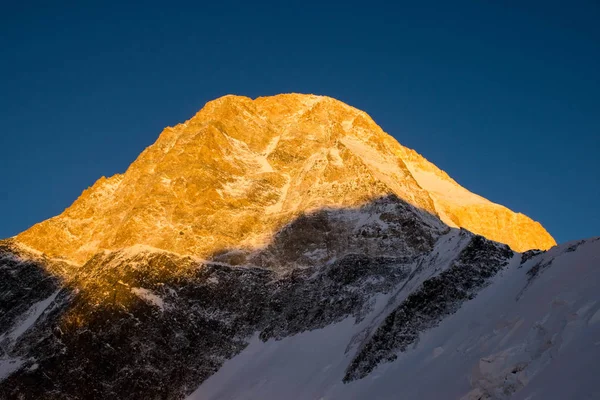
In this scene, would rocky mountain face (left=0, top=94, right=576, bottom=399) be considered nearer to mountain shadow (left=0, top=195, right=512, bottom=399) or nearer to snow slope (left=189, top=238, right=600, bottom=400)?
mountain shadow (left=0, top=195, right=512, bottom=399)

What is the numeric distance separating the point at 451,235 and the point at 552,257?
18.4 metres

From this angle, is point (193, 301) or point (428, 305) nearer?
point (428, 305)

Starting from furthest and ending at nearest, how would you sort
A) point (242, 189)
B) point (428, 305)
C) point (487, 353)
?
point (242, 189) → point (428, 305) → point (487, 353)

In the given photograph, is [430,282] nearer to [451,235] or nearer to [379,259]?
[451,235]

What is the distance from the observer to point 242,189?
91188 millimetres

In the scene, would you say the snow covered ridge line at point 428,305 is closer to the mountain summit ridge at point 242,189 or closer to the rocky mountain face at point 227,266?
the rocky mountain face at point 227,266

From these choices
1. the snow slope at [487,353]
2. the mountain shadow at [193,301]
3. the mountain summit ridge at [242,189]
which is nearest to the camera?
the snow slope at [487,353]

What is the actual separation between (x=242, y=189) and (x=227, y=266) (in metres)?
18.8

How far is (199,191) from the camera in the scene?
3452 inches

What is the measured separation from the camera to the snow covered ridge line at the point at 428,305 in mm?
46312

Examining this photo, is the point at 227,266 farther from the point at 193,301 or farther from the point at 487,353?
the point at 487,353

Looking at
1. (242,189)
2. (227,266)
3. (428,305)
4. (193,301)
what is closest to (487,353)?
(428,305)

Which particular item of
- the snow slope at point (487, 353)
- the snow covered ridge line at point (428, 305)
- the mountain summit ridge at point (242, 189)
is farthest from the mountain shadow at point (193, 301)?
the mountain summit ridge at point (242, 189)

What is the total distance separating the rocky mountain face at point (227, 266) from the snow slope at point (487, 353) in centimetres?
90
